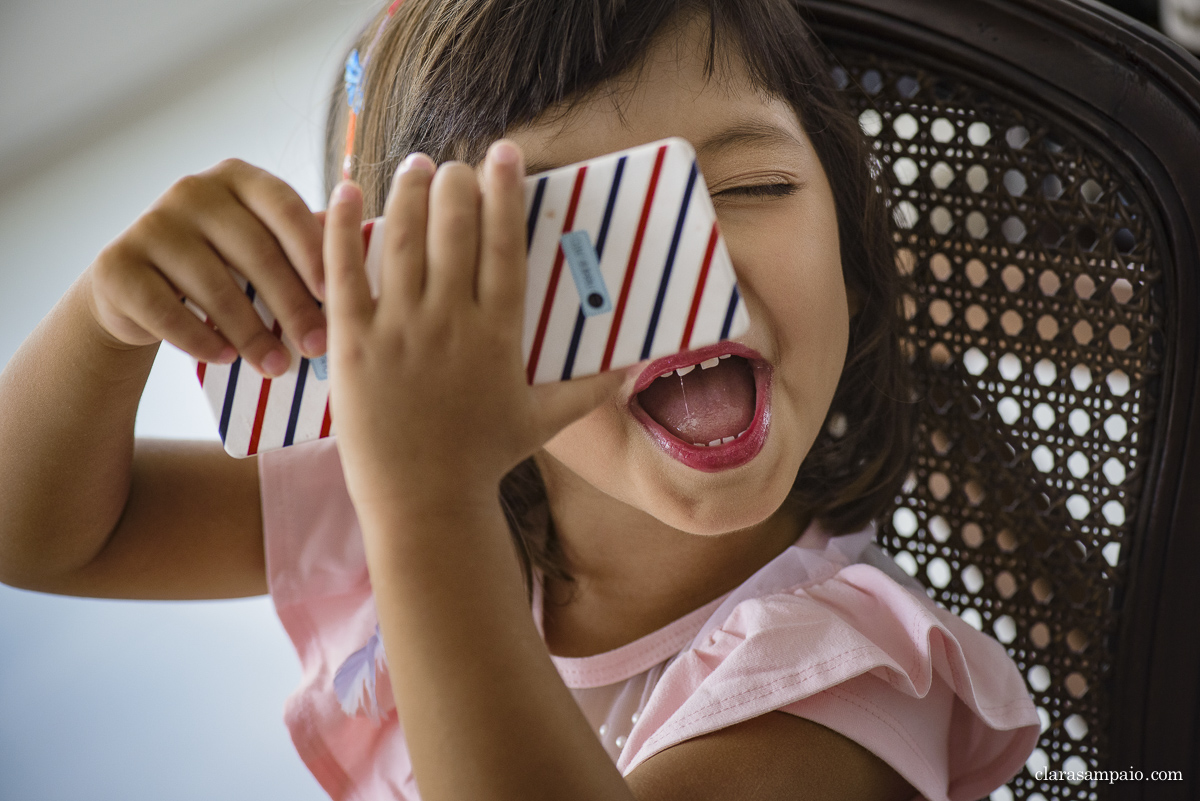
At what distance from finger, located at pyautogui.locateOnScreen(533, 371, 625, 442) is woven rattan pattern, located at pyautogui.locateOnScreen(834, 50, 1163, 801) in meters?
0.41

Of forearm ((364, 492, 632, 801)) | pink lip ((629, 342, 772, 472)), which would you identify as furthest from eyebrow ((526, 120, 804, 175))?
forearm ((364, 492, 632, 801))

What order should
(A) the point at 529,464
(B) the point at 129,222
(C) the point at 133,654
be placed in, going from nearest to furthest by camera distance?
(A) the point at 529,464 → (C) the point at 133,654 → (B) the point at 129,222

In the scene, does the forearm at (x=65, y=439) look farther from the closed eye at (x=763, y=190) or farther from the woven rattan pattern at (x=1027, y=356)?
the woven rattan pattern at (x=1027, y=356)

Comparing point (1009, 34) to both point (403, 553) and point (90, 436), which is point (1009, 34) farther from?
point (90, 436)

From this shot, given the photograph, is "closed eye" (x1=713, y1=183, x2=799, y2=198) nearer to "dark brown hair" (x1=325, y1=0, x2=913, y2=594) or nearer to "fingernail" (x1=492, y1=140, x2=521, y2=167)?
"dark brown hair" (x1=325, y1=0, x2=913, y2=594)

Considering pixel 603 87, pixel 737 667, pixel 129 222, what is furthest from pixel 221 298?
pixel 129 222

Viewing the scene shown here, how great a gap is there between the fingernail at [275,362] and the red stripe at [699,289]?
19 centimetres

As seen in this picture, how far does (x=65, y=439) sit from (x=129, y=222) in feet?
3.64

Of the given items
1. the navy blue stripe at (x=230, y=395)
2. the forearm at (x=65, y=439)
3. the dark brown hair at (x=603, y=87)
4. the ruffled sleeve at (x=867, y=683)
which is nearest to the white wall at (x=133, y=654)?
the dark brown hair at (x=603, y=87)

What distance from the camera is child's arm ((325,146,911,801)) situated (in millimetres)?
396

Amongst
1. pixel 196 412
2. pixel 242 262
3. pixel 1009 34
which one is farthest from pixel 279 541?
pixel 196 412

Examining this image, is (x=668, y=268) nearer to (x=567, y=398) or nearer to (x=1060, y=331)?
(x=567, y=398)

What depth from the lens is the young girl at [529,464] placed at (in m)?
0.40

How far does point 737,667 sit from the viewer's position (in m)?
0.61
